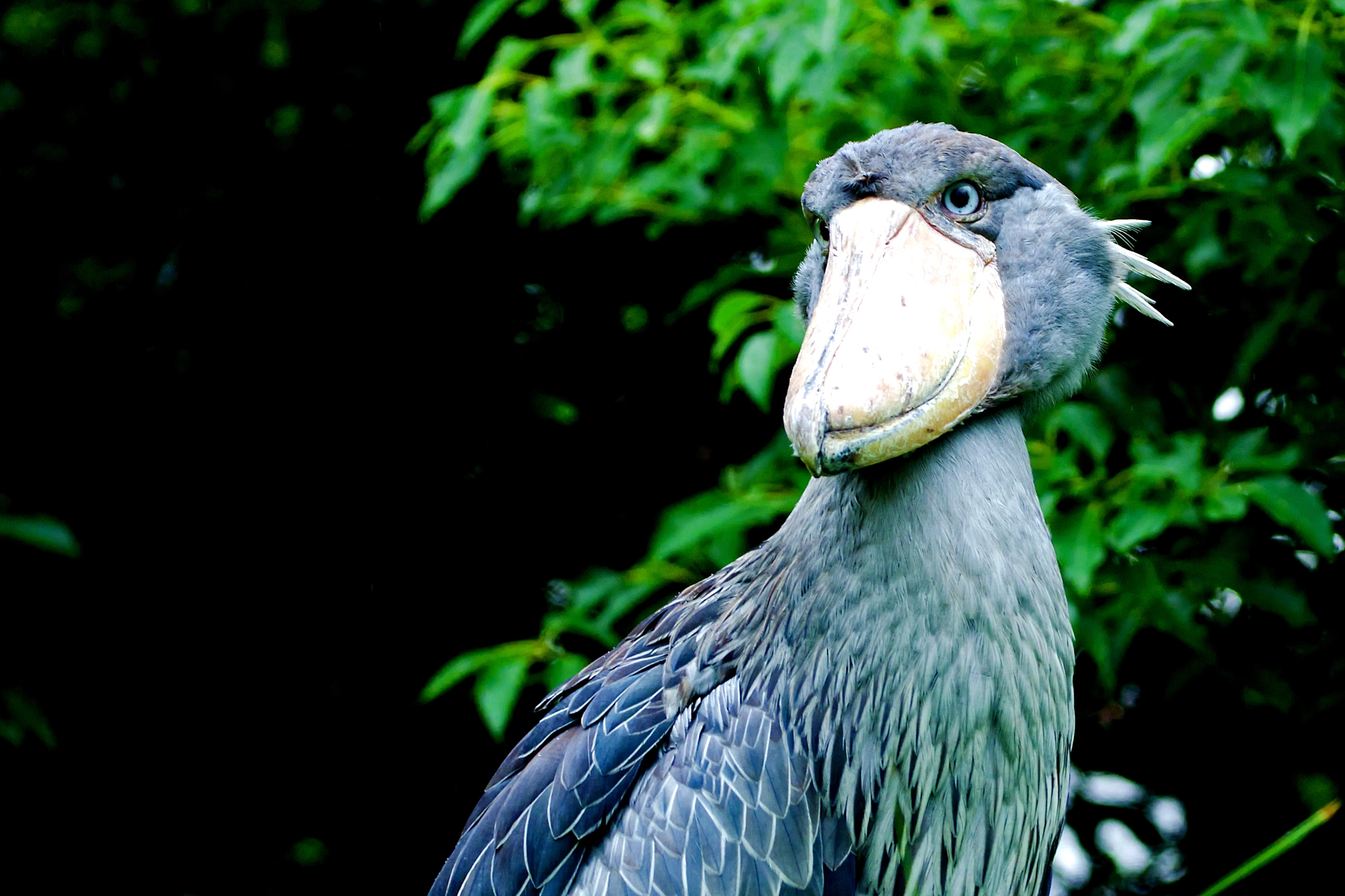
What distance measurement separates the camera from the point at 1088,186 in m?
2.54

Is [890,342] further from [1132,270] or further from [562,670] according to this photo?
[562,670]

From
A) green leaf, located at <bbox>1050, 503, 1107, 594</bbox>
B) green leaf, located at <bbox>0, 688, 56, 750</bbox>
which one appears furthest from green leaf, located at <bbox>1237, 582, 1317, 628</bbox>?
green leaf, located at <bbox>0, 688, 56, 750</bbox>

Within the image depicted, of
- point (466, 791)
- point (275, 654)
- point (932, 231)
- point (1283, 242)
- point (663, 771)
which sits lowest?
point (466, 791)

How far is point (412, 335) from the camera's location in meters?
4.18

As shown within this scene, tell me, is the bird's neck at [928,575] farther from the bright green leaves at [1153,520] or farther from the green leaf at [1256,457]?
the green leaf at [1256,457]

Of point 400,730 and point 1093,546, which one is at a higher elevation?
point 1093,546

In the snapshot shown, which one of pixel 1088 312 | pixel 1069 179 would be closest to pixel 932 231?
pixel 1088 312

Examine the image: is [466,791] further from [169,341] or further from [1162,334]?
[1162,334]

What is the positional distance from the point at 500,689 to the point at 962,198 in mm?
1400

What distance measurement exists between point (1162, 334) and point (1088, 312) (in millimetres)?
1172

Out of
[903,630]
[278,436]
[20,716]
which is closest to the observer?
[903,630]

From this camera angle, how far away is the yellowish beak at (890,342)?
1331mm

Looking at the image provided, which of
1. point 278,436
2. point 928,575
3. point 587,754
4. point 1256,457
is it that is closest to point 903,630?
point 928,575

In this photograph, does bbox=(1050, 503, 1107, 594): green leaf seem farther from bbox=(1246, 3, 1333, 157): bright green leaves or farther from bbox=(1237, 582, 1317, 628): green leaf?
bbox=(1246, 3, 1333, 157): bright green leaves
